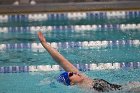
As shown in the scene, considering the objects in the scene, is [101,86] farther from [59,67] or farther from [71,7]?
[71,7]

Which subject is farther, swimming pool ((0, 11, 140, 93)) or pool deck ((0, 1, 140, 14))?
pool deck ((0, 1, 140, 14))

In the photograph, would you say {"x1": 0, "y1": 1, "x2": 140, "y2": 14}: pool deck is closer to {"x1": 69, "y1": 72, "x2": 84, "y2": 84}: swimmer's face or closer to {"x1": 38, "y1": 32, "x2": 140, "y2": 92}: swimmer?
{"x1": 38, "y1": 32, "x2": 140, "y2": 92}: swimmer

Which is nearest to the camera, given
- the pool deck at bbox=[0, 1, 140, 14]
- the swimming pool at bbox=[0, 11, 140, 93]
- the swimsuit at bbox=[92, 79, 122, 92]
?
the swimsuit at bbox=[92, 79, 122, 92]

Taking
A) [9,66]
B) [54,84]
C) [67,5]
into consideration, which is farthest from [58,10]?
[54,84]

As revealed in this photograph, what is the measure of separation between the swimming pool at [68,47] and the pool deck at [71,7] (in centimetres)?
40

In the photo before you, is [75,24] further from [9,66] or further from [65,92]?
[65,92]

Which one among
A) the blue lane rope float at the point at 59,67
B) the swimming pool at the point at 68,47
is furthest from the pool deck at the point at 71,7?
the blue lane rope float at the point at 59,67

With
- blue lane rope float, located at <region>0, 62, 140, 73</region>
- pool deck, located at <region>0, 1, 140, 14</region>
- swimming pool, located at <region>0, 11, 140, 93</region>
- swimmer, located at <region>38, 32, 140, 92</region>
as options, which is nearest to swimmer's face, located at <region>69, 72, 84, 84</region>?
swimmer, located at <region>38, 32, 140, 92</region>

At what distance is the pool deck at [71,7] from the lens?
31.6 feet

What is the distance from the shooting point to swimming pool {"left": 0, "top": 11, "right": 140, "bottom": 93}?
5.16 m

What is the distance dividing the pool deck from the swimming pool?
0.40 m

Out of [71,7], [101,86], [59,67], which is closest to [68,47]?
[59,67]

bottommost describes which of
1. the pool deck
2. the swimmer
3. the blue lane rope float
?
the blue lane rope float

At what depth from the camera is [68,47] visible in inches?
268
